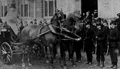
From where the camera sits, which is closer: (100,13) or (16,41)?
(16,41)

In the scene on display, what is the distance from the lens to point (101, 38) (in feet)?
35.2

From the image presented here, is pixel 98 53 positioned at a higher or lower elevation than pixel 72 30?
lower

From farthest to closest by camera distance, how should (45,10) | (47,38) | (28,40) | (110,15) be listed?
(45,10)
(110,15)
(28,40)
(47,38)

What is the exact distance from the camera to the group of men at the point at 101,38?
1038cm

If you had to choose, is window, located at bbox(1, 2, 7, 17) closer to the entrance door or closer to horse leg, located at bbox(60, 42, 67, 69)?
the entrance door

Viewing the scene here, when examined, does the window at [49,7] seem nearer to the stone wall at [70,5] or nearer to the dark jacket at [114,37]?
the stone wall at [70,5]

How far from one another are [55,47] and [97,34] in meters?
1.91

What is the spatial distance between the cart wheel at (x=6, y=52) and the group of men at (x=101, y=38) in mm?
3195

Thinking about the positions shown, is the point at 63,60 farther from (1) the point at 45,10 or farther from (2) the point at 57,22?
(1) the point at 45,10

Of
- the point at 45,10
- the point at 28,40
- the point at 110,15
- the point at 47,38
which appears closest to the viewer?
the point at 47,38

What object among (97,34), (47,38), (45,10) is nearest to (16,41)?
(47,38)

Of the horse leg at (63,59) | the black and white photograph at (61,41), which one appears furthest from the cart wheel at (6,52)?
the horse leg at (63,59)

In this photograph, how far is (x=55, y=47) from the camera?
35.5ft


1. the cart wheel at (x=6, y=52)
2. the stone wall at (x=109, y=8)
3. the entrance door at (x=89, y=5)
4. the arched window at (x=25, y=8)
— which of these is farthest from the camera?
the entrance door at (x=89, y=5)
